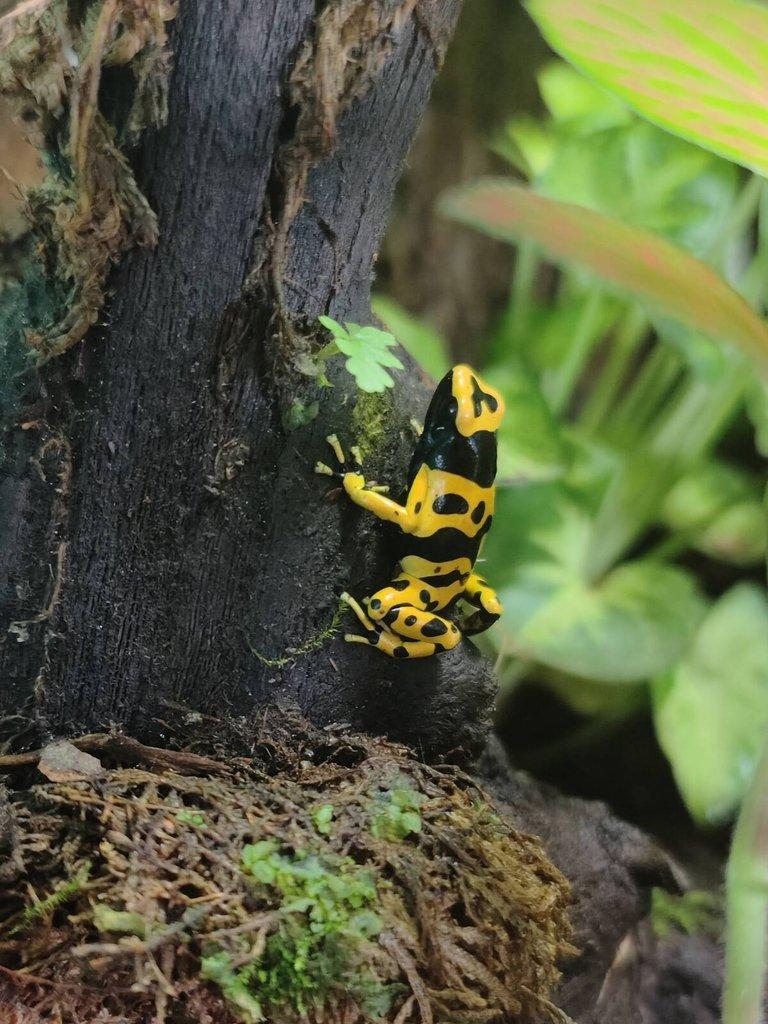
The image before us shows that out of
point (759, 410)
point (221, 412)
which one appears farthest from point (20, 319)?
point (759, 410)

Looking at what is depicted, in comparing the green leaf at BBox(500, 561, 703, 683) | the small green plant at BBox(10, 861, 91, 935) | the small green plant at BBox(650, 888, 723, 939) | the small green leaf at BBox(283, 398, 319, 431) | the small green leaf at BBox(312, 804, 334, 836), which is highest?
the small green leaf at BBox(283, 398, 319, 431)

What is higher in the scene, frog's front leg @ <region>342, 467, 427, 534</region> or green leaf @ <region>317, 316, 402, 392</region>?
green leaf @ <region>317, 316, 402, 392</region>

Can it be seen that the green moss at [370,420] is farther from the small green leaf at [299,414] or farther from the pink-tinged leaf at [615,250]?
the pink-tinged leaf at [615,250]

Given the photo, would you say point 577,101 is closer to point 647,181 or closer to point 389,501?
point 647,181

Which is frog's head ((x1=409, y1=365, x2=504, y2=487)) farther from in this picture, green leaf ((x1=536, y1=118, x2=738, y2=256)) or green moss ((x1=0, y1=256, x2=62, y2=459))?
green leaf ((x1=536, y1=118, x2=738, y2=256))

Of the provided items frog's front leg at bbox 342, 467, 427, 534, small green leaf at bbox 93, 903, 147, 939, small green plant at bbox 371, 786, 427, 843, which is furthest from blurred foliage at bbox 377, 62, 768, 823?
small green leaf at bbox 93, 903, 147, 939

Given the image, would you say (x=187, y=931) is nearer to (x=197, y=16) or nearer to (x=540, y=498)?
(x=197, y=16)

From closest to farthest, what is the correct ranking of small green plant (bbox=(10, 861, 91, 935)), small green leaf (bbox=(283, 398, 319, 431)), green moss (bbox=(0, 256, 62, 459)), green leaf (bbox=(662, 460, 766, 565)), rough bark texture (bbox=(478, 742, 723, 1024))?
small green plant (bbox=(10, 861, 91, 935))
green moss (bbox=(0, 256, 62, 459))
small green leaf (bbox=(283, 398, 319, 431))
rough bark texture (bbox=(478, 742, 723, 1024))
green leaf (bbox=(662, 460, 766, 565))

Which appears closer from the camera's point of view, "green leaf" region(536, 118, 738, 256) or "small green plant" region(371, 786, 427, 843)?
"small green plant" region(371, 786, 427, 843)
